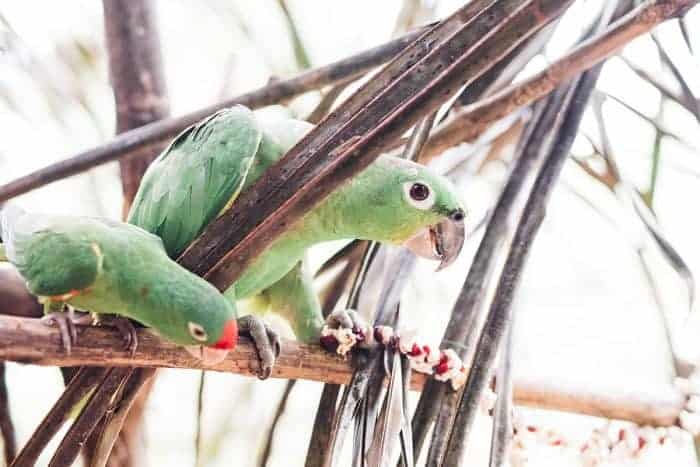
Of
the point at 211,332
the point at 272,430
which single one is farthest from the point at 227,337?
the point at 272,430

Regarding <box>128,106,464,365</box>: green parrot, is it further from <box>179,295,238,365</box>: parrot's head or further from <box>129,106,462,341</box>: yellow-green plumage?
<box>179,295,238,365</box>: parrot's head

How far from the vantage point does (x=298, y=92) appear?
1.07m

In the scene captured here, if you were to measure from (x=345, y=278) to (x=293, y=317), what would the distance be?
236 mm

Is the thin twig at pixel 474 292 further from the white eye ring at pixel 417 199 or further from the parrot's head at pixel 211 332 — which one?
the parrot's head at pixel 211 332

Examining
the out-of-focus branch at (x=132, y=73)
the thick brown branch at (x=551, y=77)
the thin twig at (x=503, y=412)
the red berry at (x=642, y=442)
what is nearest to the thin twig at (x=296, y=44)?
the out-of-focus branch at (x=132, y=73)

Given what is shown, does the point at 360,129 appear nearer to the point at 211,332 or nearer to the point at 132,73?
the point at 211,332

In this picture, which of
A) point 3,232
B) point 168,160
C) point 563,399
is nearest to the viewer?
point 3,232

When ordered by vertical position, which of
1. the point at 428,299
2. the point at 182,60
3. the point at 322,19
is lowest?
the point at 428,299

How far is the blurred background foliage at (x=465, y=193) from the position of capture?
1.32 m

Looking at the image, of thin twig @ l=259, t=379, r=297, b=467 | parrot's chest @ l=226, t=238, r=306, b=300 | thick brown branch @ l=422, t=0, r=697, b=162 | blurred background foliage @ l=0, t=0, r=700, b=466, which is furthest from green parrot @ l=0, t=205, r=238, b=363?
blurred background foliage @ l=0, t=0, r=700, b=466

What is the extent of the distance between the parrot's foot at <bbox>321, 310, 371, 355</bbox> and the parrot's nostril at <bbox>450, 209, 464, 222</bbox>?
0.58 feet

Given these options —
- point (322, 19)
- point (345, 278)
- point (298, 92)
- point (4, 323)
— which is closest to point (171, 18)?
point (322, 19)

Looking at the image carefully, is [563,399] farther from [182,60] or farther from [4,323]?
[182,60]

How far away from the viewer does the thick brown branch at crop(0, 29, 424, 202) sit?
3.18ft
